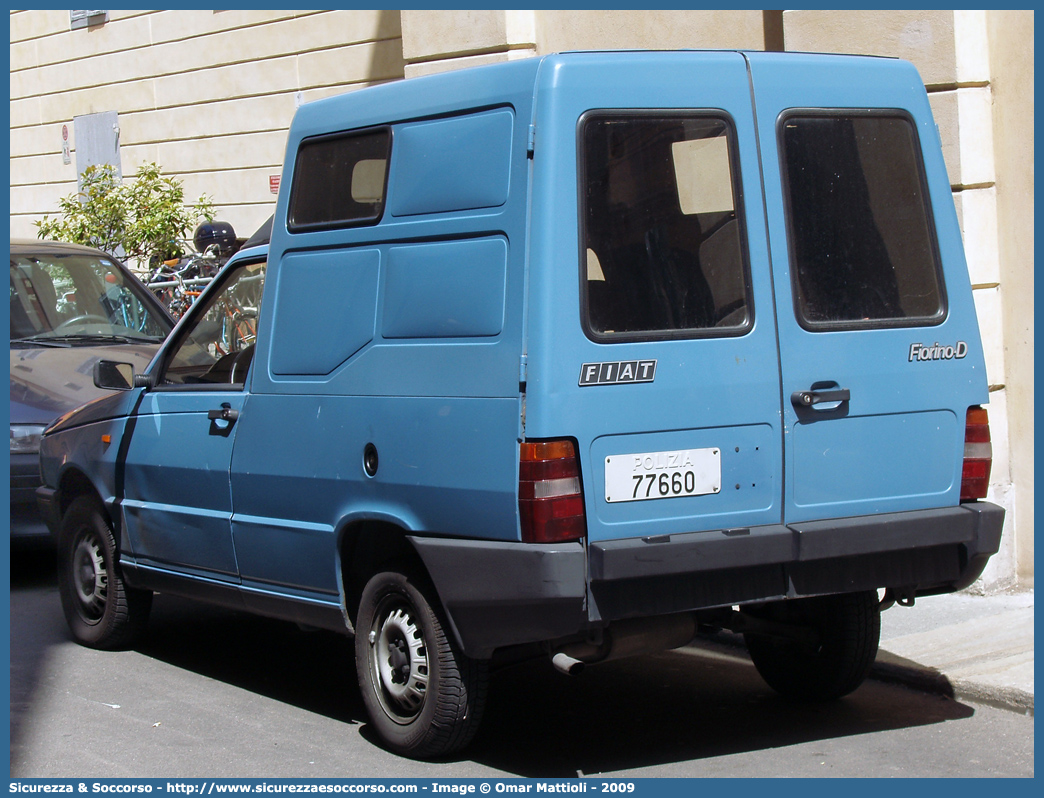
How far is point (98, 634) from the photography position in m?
6.84

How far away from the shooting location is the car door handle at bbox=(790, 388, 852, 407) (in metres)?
4.73

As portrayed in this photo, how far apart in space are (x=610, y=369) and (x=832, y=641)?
1796 millimetres

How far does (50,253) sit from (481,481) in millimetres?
6743

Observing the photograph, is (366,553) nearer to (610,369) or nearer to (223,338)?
(610,369)

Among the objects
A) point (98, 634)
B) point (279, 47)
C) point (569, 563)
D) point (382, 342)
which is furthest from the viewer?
point (279, 47)

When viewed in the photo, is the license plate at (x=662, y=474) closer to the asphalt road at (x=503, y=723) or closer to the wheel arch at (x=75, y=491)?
the asphalt road at (x=503, y=723)

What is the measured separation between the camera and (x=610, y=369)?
4453 millimetres

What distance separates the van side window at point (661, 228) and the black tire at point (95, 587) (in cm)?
332

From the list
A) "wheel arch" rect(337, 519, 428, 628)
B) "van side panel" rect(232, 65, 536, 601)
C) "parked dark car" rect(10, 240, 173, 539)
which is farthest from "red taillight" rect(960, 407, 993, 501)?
"parked dark car" rect(10, 240, 173, 539)

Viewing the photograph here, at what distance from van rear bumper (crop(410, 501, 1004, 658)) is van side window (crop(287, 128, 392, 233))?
4.22 ft

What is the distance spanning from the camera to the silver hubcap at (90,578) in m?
6.83

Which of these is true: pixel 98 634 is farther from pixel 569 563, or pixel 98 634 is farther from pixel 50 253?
pixel 50 253
